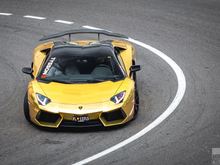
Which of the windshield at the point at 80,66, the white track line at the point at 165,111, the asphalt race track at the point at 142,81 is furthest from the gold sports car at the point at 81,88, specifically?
the white track line at the point at 165,111

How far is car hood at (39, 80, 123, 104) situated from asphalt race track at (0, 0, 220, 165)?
580 mm

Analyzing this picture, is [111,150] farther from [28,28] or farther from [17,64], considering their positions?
[28,28]

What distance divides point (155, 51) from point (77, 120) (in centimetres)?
633

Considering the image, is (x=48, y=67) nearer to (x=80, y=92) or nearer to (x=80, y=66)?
(x=80, y=66)

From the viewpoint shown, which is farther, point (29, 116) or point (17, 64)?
point (17, 64)

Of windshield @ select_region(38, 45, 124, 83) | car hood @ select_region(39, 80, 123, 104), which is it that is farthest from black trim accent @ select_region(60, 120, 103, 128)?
windshield @ select_region(38, 45, 124, 83)

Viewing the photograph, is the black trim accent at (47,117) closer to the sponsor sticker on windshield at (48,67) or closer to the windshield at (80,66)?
the windshield at (80,66)

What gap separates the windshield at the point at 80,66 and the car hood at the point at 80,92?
225 millimetres

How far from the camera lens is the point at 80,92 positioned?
44.1 ft

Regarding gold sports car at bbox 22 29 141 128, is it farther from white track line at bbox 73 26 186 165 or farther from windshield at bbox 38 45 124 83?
white track line at bbox 73 26 186 165

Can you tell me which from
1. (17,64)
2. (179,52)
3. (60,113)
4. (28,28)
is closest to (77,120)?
(60,113)

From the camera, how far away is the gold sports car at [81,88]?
512 inches

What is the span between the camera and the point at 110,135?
13.0 meters

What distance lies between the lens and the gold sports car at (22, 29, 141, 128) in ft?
42.7
